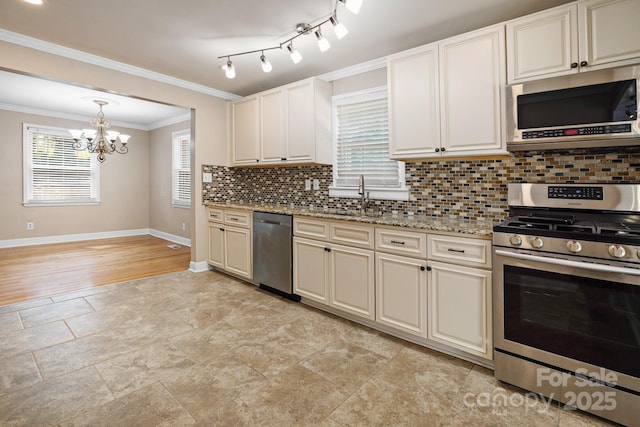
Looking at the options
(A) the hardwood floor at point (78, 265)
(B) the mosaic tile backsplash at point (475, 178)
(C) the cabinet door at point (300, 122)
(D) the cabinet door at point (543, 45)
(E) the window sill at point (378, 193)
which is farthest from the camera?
(A) the hardwood floor at point (78, 265)

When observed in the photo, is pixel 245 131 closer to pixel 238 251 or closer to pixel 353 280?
pixel 238 251

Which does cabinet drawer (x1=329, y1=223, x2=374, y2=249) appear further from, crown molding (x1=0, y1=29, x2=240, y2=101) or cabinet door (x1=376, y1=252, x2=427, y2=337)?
crown molding (x1=0, y1=29, x2=240, y2=101)

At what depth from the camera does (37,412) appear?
1638 mm

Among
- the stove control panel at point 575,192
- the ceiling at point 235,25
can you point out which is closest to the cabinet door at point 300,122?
the ceiling at point 235,25

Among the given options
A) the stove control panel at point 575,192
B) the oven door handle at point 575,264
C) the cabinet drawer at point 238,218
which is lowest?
the oven door handle at point 575,264

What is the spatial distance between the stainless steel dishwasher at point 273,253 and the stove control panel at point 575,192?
82.9 inches

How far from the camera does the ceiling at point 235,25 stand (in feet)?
7.50

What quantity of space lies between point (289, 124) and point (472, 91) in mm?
1928

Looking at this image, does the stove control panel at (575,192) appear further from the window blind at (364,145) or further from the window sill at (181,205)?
the window sill at (181,205)

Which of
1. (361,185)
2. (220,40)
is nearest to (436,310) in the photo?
(361,185)

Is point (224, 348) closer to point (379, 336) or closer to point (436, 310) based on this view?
point (379, 336)

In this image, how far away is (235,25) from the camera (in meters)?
2.57

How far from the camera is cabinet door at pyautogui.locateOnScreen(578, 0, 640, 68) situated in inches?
70.7

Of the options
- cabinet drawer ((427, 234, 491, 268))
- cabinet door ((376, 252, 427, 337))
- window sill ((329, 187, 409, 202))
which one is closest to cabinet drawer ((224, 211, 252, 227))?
window sill ((329, 187, 409, 202))
